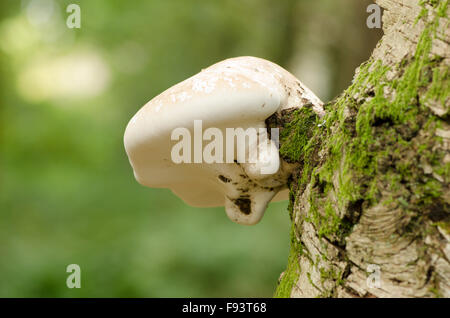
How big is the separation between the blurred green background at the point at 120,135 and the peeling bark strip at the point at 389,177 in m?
2.77

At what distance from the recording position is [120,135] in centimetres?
722

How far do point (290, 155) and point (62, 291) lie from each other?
4061mm

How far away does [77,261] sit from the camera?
16.5 feet

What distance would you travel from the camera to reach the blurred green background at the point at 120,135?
190 inches

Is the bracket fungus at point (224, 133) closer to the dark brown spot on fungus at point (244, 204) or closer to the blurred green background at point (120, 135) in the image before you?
the dark brown spot on fungus at point (244, 204)

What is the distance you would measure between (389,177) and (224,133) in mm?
460

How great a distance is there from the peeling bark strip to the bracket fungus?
0.17 m

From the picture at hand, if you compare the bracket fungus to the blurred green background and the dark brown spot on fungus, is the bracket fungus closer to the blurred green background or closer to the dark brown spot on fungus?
the dark brown spot on fungus

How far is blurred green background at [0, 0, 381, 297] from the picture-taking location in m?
4.82

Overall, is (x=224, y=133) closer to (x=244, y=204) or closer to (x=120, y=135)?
(x=244, y=204)

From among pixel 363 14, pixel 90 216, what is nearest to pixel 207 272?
pixel 90 216

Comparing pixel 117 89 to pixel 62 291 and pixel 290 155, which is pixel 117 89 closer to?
pixel 62 291

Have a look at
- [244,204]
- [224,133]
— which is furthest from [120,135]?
[224,133]

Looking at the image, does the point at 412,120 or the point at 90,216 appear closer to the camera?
the point at 412,120
